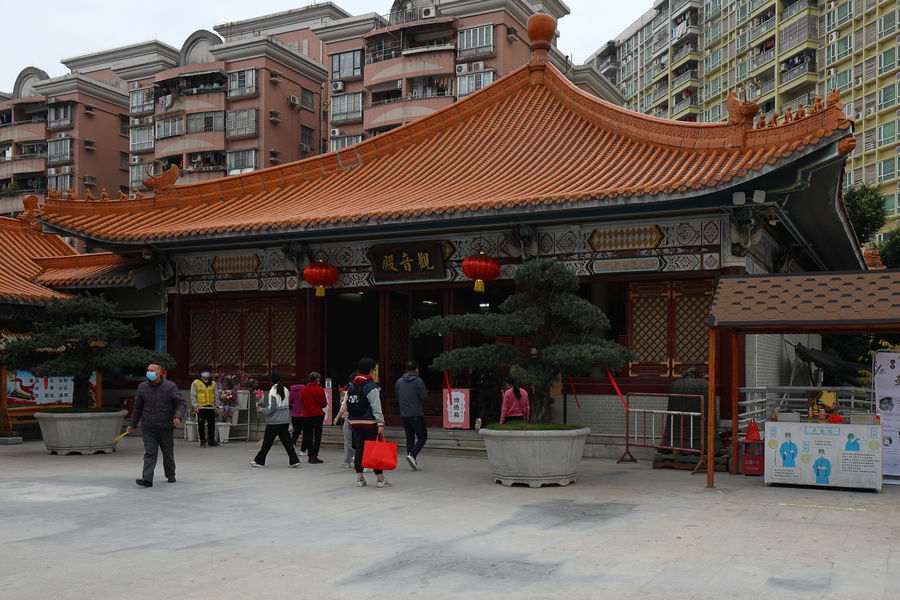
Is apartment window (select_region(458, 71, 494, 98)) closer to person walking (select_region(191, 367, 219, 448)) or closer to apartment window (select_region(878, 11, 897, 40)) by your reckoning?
apartment window (select_region(878, 11, 897, 40))

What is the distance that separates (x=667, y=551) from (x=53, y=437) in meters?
10.9

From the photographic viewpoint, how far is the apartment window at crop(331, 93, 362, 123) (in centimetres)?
4578

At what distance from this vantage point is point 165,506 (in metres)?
8.80

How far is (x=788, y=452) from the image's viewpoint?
1014 centimetres

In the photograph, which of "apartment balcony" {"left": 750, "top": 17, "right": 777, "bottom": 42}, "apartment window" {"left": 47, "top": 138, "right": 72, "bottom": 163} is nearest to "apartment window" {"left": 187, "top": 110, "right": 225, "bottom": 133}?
"apartment window" {"left": 47, "top": 138, "right": 72, "bottom": 163}

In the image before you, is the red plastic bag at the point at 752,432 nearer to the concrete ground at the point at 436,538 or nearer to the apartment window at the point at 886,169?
the concrete ground at the point at 436,538

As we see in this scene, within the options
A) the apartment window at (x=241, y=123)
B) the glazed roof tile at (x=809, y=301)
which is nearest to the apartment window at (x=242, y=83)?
the apartment window at (x=241, y=123)

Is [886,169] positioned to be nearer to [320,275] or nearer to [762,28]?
[762,28]

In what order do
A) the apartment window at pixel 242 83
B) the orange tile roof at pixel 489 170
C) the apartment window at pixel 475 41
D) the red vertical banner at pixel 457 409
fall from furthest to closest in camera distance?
the apartment window at pixel 242 83 → the apartment window at pixel 475 41 → the red vertical banner at pixel 457 409 → the orange tile roof at pixel 489 170

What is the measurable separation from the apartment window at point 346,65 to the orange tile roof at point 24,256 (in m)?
27.7

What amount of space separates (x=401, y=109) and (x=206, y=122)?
11.8m

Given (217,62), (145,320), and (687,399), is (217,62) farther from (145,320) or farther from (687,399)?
(687,399)

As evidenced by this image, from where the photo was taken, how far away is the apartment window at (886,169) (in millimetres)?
42469

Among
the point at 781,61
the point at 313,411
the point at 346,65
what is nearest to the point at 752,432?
the point at 313,411
